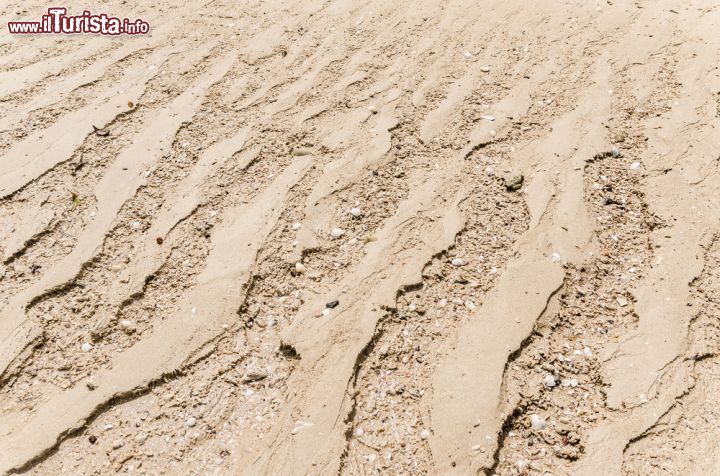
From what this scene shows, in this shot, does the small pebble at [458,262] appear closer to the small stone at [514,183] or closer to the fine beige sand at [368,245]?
the fine beige sand at [368,245]

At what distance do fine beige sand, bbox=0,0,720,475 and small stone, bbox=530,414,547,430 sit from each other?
0.04 feet

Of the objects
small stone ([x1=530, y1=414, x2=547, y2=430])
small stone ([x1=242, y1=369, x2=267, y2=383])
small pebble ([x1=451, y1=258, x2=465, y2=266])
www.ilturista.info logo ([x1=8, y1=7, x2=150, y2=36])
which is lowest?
small stone ([x1=530, y1=414, x2=547, y2=430])

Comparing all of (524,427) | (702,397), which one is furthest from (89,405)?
(702,397)

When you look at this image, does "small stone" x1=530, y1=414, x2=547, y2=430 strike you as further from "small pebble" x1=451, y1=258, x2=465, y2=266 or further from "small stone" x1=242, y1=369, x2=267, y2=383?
"small stone" x1=242, y1=369, x2=267, y2=383

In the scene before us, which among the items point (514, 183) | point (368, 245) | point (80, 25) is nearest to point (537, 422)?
point (368, 245)

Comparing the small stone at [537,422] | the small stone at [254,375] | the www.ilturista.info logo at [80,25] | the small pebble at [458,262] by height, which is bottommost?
the small stone at [537,422]

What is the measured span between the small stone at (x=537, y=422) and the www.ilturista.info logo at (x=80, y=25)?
3279 millimetres

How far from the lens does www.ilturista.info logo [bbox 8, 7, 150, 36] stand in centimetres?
366

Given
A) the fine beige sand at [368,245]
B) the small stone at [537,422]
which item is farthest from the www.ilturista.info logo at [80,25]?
the small stone at [537,422]

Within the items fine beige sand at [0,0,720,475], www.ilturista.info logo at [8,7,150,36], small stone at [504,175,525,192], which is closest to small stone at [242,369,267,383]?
fine beige sand at [0,0,720,475]

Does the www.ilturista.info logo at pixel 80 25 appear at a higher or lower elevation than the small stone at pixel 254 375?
higher

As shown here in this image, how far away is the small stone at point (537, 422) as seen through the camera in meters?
1.86

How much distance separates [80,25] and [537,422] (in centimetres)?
361

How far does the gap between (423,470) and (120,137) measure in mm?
2254
